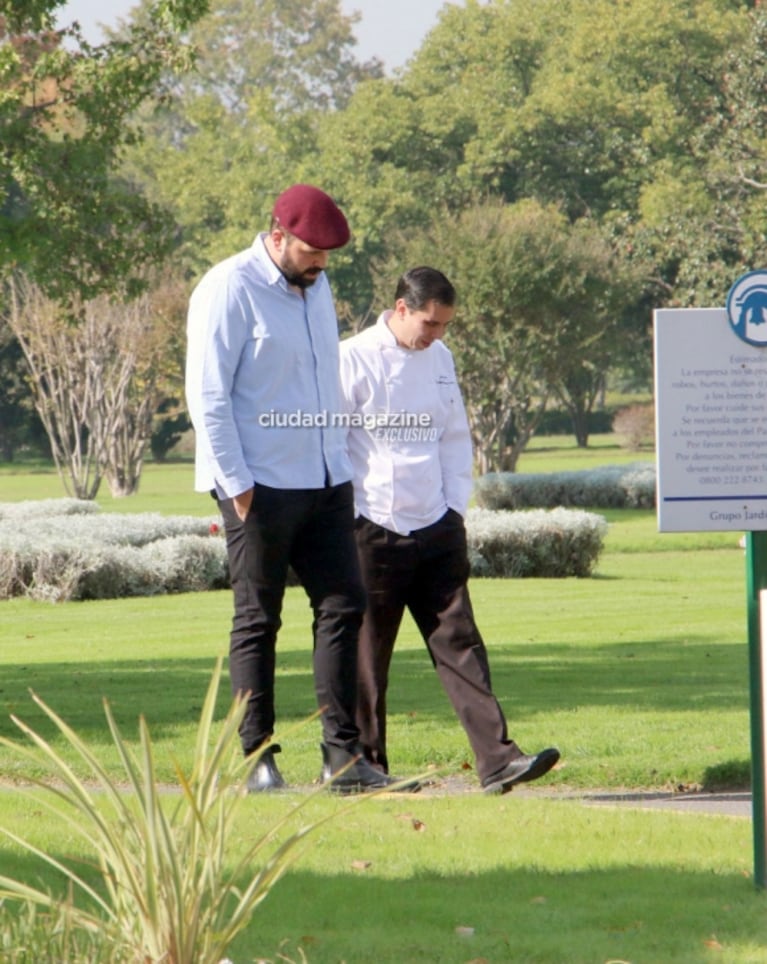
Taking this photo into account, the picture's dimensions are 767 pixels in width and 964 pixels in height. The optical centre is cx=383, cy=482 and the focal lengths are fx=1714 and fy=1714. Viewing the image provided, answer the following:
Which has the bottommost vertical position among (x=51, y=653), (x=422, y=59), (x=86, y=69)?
(x=51, y=653)

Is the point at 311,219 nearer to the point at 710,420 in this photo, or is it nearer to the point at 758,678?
the point at 710,420

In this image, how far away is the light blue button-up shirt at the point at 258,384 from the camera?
607cm

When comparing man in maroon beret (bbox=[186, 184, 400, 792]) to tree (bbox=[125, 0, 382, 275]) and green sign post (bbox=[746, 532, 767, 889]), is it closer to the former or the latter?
green sign post (bbox=[746, 532, 767, 889])

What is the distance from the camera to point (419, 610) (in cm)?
678

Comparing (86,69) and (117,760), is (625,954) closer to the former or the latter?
(117,760)

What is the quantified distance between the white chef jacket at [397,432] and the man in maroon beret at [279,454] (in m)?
0.30

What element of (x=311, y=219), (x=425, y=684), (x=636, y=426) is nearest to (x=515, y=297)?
(x=425, y=684)

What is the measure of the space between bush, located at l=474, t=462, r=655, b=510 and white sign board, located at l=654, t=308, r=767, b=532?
2819 cm

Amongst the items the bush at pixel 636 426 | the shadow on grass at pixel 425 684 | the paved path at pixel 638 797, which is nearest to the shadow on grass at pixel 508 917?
the paved path at pixel 638 797

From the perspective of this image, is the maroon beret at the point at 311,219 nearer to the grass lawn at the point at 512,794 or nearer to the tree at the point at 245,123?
the grass lawn at the point at 512,794

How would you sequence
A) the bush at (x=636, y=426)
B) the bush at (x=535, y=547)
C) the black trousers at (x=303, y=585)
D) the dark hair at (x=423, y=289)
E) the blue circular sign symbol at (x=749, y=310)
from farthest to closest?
1. the bush at (x=636, y=426)
2. the bush at (x=535, y=547)
3. the dark hair at (x=423, y=289)
4. the black trousers at (x=303, y=585)
5. the blue circular sign symbol at (x=749, y=310)

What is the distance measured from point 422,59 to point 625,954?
2564 inches

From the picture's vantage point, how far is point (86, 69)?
15.7m

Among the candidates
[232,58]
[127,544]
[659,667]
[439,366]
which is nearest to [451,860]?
[439,366]
